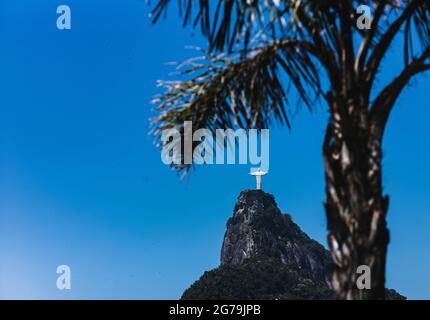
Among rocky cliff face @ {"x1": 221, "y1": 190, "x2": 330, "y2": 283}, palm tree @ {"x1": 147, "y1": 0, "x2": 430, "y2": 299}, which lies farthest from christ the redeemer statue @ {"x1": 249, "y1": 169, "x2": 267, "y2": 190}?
palm tree @ {"x1": 147, "y1": 0, "x2": 430, "y2": 299}

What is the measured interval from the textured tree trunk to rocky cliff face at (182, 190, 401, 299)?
126 meters

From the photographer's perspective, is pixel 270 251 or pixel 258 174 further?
pixel 270 251

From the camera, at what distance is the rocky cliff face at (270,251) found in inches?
5320

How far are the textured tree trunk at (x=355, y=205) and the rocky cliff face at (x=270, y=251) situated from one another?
126 m

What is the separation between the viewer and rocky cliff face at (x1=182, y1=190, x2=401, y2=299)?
135 meters

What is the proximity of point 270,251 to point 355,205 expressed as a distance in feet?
505

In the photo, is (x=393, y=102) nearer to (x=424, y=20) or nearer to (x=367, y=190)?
(x=367, y=190)

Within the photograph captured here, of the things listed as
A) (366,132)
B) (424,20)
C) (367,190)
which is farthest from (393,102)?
(424,20)

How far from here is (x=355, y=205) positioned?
16.9 ft

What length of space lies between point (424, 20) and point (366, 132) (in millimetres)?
1889

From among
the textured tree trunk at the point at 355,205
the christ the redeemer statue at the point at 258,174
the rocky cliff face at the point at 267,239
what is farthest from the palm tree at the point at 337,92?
the rocky cliff face at the point at 267,239

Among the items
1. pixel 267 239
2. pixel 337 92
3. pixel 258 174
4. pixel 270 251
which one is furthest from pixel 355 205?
pixel 267 239

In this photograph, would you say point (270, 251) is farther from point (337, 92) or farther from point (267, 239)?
point (337, 92)
